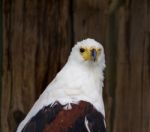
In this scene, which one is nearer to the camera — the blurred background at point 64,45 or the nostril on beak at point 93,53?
the nostril on beak at point 93,53

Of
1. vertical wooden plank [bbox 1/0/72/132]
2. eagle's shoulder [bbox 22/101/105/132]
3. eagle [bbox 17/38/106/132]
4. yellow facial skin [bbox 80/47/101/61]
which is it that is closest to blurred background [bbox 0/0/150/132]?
vertical wooden plank [bbox 1/0/72/132]

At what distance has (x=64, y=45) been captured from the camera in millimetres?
8430

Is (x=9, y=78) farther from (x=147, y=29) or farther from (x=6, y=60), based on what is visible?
(x=147, y=29)

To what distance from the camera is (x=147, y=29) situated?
27.6ft

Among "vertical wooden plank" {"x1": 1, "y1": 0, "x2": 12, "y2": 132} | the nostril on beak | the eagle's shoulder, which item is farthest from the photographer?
"vertical wooden plank" {"x1": 1, "y1": 0, "x2": 12, "y2": 132}

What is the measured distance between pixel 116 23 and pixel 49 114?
86cm

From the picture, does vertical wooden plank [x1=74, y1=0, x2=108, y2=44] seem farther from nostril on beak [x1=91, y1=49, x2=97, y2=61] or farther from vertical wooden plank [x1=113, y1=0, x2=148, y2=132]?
nostril on beak [x1=91, y1=49, x2=97, y2=61]

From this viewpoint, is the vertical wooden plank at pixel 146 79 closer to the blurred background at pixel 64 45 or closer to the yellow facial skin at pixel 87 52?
the blurred background at pixel 64 45

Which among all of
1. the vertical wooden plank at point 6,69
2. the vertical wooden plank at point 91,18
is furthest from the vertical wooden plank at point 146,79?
the vertical wooden plank at point 6,69

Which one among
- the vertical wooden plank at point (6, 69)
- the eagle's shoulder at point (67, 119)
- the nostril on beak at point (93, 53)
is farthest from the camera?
the vertical wooden plank at point (6, 69)

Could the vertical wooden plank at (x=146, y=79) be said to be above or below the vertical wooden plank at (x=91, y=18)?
below

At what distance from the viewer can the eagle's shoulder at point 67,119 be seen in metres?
7.73

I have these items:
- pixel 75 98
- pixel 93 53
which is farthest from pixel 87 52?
pixel 75 98

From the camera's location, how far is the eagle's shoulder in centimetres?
773
